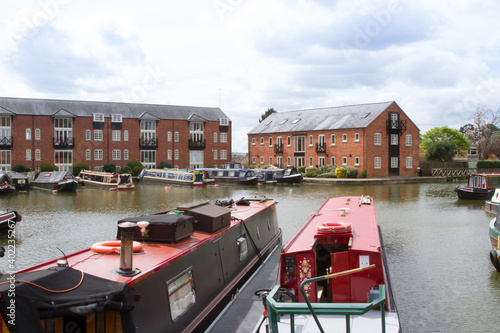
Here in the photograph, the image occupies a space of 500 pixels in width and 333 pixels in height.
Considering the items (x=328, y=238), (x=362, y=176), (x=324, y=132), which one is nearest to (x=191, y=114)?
(x=324, y=132)

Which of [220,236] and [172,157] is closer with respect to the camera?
[220,236]

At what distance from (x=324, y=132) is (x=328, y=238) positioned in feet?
137

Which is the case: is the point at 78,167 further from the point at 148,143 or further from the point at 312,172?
the point at 312,172

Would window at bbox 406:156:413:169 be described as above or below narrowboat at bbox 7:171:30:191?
above

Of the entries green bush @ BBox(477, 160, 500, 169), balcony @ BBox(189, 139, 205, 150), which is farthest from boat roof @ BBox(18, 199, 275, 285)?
green bush @ BBox(477, 160, 500, 169)

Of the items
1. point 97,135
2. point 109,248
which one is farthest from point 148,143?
point 109,248

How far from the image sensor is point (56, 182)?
34.8 meters

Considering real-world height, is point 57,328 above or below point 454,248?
above

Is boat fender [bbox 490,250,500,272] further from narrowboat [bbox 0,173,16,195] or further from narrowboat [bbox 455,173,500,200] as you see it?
narrowboat [bbox 0,173,16,195]

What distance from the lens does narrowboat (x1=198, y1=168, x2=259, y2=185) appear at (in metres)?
42.0

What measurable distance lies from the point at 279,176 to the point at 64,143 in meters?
24.1

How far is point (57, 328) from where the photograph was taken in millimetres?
4910

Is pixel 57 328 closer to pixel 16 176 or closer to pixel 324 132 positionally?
pixel 16 176

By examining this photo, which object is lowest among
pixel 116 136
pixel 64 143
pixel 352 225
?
pixel 352 225
